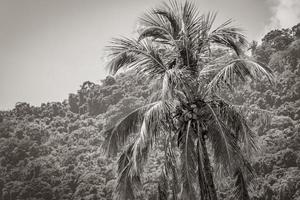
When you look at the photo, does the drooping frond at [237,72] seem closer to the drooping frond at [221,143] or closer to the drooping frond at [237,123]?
the drooping frond at [237,123]

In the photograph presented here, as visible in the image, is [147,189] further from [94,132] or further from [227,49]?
[227,49]

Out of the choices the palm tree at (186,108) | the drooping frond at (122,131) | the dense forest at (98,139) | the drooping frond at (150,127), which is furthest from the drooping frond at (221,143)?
the dense forest at (98,139)

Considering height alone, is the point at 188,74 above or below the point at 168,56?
below

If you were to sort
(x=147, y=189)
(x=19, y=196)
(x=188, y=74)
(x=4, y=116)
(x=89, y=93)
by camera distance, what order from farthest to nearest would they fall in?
(x=89, y=93)
(x=4, y=116)
(x=19, y=196)
(x=147, y=189)
(x=188, y=74)

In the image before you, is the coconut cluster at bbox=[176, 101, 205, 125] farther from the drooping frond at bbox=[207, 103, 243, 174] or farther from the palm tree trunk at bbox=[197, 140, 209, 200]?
the palm tree trunk at bbox=[197, 140, 209, 200]

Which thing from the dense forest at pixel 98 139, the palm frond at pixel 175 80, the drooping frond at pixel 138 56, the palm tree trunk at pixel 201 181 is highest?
the dense forest at pixel 98 139

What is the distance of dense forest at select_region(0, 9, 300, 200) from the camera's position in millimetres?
34188

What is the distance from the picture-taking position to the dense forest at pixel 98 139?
34188mm

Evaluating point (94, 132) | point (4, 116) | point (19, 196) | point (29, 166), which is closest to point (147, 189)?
point (19, 196)

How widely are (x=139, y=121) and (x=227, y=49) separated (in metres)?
2.43

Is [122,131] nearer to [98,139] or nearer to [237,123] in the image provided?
[237,123]

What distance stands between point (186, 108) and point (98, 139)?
50.8 meters

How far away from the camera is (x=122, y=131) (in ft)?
29.2

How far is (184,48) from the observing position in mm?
8812
